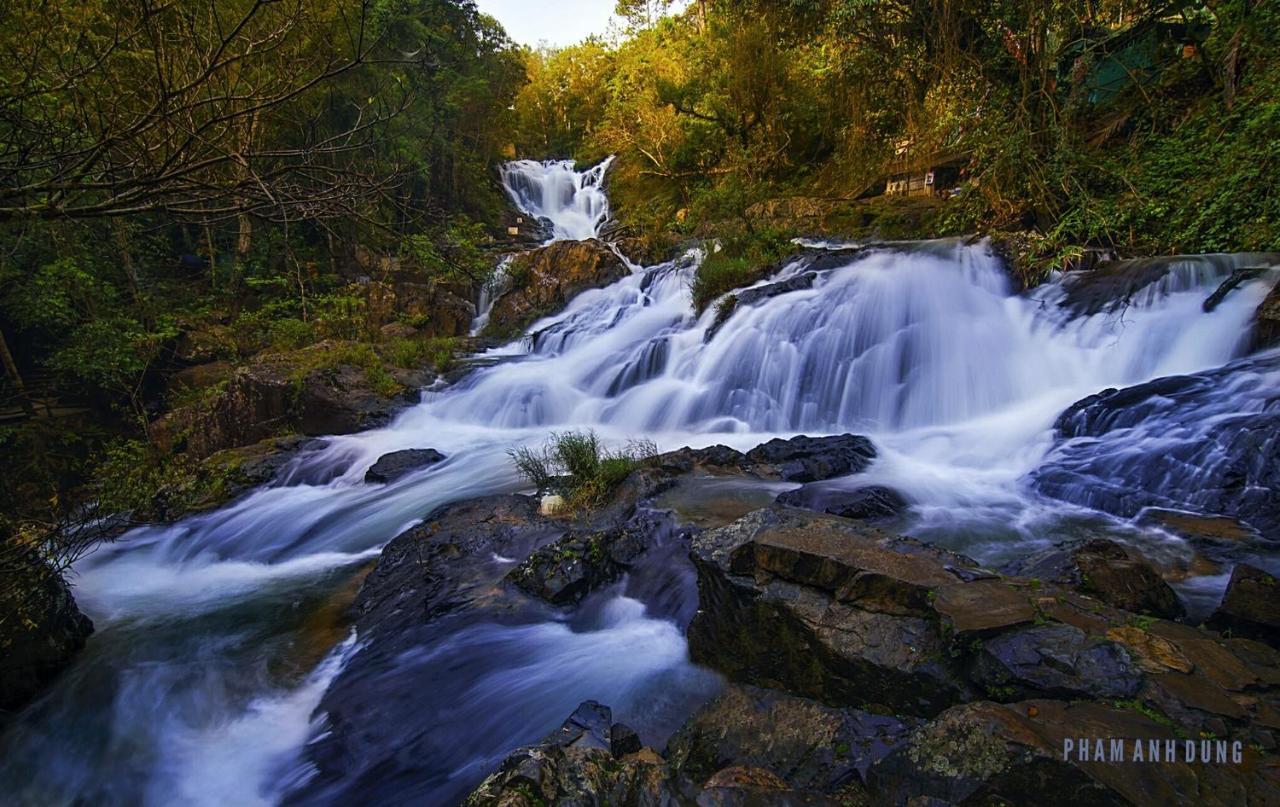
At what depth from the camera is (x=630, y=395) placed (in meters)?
9.67

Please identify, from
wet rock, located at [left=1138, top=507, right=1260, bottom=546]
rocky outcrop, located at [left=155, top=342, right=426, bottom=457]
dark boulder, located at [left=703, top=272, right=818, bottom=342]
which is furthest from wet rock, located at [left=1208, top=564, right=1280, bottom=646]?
rocky outcrop, located at [left=155, top=342, right=426, bottom=457]

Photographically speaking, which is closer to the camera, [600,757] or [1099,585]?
[600,757]

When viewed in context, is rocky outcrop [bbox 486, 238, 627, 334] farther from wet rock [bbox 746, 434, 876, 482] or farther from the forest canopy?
wet rock [bbox 746, 434, 876, 482]

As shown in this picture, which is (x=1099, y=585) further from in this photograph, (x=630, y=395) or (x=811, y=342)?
(x=630, y=395)

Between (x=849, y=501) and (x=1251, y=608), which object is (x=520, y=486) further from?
(x=1251, y=608)

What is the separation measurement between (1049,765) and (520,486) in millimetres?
5680

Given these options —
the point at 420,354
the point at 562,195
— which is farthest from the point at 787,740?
the point at 562,195

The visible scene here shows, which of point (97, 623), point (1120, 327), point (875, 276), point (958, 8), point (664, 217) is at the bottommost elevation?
point (97, 623)

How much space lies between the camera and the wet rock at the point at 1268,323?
19.2 feet

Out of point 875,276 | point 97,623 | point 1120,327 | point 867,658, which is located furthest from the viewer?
point 875,276

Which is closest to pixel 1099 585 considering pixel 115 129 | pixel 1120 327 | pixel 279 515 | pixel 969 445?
pixel 969 445

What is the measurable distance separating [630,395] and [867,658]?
23.6ft

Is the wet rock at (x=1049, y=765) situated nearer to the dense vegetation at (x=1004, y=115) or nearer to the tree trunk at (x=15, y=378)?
the dense vegetation at (x=1004, y=115)

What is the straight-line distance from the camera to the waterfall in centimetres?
2289
